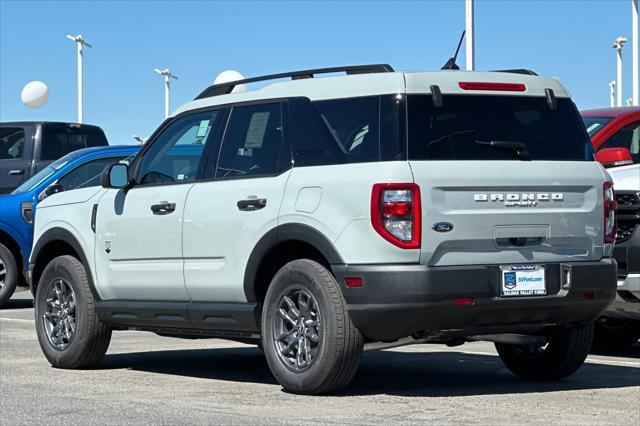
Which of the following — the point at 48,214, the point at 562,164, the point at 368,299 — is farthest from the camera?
the point at 48,214

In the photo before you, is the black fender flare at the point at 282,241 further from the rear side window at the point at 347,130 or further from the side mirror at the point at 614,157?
the side mirror at the point at 614,157

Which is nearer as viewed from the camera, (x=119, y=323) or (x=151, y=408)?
(x=151, y=408)

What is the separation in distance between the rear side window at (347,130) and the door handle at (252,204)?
33 cm

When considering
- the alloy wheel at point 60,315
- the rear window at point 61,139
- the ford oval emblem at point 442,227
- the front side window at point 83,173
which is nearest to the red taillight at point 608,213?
the ford oval emblem at point 442,227

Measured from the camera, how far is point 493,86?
8.69m

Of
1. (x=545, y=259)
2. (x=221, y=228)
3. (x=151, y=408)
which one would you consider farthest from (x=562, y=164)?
(x=151, y=408)

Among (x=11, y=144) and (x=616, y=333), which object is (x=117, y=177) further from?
(x=11, y=144)

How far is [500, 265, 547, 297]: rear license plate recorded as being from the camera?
8.27m

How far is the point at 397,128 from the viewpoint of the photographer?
820cm

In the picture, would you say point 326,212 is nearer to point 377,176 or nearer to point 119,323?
point 377,176

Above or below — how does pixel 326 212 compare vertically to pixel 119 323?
above

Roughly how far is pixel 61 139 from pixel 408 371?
12.6 metres

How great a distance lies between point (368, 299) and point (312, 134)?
1205 millimetres

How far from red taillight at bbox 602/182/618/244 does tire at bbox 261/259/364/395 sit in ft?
5.85
